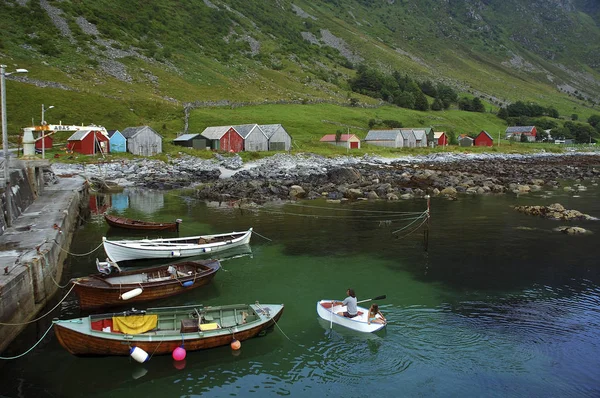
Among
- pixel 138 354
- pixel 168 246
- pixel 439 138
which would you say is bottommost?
pixel 138 354

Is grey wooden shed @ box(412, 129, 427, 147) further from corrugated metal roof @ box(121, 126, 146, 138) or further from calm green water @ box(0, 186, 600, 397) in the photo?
calm green water @ box(0, 186, 600, 397)

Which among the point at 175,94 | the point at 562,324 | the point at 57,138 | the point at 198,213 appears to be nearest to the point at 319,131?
the point at 175,94

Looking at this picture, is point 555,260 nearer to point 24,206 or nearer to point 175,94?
point 24,206

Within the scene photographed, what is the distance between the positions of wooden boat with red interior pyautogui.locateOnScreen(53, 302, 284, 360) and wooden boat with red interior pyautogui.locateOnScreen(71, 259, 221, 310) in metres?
3.89

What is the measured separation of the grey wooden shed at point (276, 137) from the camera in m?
99.1

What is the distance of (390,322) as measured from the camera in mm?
Answer: 21547

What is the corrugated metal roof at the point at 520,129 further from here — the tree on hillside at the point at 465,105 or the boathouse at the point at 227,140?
the boathouse at the point at 227,140

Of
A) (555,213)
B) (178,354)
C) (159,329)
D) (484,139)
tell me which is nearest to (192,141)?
(555,213)

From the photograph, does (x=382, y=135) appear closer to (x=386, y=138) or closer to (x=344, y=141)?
(x=386, y=138)

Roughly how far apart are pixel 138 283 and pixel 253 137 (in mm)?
76292

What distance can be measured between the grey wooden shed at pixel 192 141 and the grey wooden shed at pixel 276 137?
43.2 feet

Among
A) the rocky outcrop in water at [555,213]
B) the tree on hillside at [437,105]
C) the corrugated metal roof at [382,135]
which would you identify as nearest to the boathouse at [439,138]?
the corrugated metal roof at [382,135]

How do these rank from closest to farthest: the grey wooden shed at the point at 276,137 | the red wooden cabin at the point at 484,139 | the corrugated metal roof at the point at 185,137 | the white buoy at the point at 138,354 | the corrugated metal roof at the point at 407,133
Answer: the white buoy at the point at 138,354
the corrugated metal roof at the point at 185,137
the grey wooden shed at the point at 276,137
the corrugated metal roof at the point at 407,133
the red wooden cabin at the point at 484,139

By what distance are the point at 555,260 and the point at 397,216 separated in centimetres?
1612
